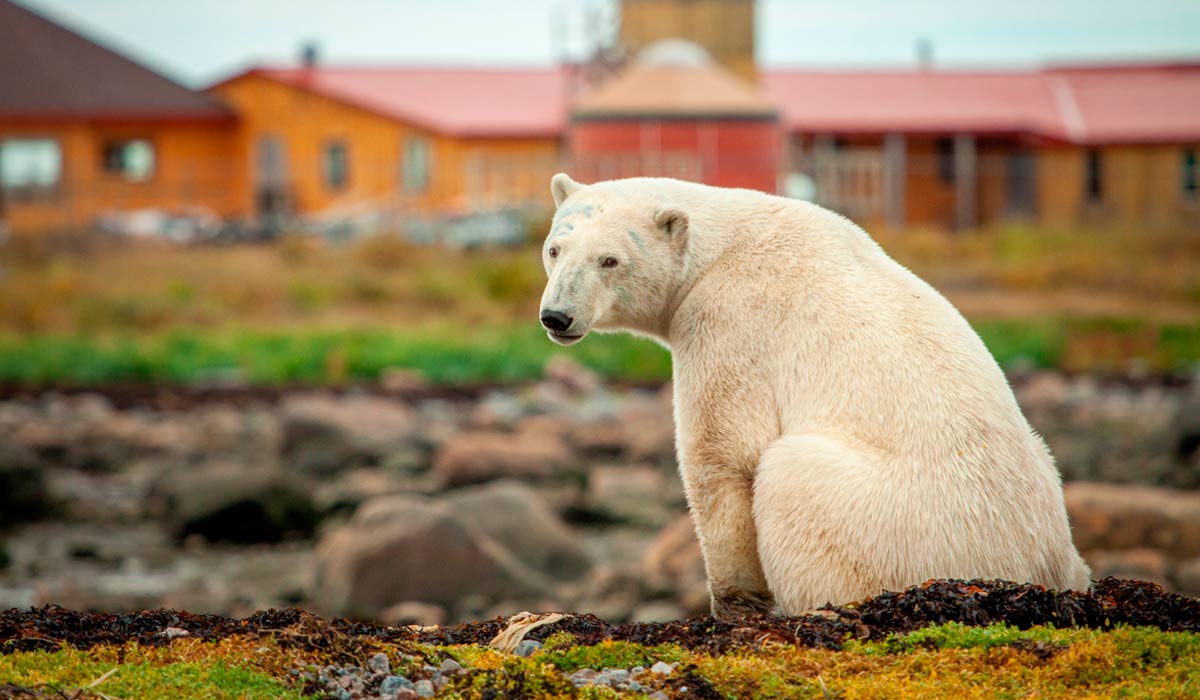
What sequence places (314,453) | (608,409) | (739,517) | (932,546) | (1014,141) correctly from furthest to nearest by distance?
1. (1014,141)
2. (608,409)
3. (314,453)
4. (739,517)
5. (932,546)

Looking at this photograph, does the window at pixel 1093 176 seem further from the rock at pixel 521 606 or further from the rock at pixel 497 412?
the rock at pixel 521 606

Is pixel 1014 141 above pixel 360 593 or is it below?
above

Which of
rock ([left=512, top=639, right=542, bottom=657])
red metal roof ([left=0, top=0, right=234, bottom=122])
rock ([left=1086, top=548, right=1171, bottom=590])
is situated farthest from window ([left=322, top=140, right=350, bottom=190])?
rock ([left=512, top=639, right=542, bottom=657])

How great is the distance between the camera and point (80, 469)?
70.9ft

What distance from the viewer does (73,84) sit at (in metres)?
51.9

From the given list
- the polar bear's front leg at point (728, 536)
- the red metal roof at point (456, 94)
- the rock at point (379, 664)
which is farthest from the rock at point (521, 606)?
the red metal roof at point (456, 94)

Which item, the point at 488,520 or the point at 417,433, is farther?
the point at 417,433

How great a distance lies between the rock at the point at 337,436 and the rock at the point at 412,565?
6.72m

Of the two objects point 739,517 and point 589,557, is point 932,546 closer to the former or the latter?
point 739,517

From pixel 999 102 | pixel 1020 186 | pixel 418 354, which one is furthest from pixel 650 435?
pixel 999 102

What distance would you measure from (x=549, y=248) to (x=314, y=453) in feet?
48.6

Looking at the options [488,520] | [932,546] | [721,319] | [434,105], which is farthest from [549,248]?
[434,105]

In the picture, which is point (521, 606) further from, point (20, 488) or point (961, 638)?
point (961, 638)

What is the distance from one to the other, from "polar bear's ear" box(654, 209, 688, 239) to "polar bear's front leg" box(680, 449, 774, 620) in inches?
41.6
